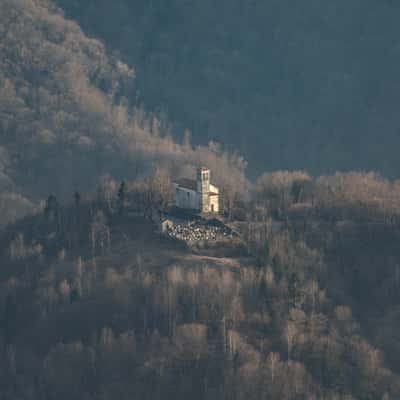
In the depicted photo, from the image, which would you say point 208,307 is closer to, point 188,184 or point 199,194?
point 199,194

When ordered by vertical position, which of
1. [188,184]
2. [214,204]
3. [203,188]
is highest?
[188,184]

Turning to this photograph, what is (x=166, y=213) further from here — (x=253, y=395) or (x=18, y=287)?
(x=253, y=395)

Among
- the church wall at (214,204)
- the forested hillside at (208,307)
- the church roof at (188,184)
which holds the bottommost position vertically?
the forested hillside at (208,307)

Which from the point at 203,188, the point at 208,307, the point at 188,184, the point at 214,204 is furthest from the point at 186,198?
the point at 208,307

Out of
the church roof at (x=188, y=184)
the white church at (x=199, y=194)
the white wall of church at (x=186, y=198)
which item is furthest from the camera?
the church roof at (x=188, y=184)

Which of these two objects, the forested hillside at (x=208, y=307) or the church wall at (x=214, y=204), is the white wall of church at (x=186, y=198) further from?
the forested hillside at (x=208, y=307)

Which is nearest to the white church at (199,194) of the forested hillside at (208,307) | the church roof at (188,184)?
the church roof at (188,184)

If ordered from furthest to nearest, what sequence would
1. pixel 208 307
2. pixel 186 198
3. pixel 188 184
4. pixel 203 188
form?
pixel 188 184, pixel 186 198, pixel 203 188, pixel 208 307

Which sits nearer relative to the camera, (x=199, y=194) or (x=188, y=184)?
(x=199, y=194)
